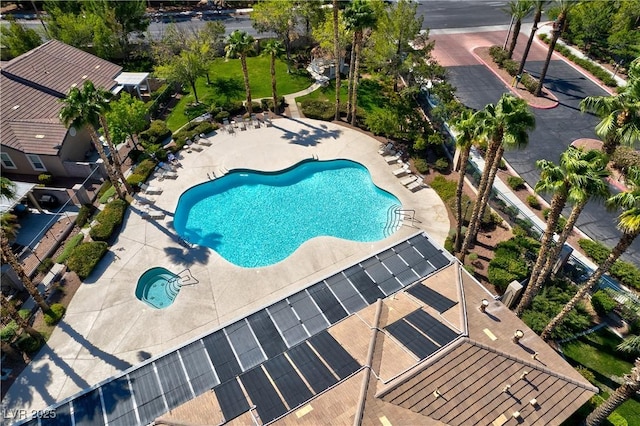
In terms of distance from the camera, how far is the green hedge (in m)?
34.8

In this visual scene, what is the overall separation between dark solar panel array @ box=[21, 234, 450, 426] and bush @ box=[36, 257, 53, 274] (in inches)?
600

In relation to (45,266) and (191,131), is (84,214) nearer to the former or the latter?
(45,266)

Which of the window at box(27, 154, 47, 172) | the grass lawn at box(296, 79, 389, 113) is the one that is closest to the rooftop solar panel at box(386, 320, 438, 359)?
the grass lawn at box(296, 79, 389, 113)

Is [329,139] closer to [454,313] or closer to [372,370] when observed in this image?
[454,313]

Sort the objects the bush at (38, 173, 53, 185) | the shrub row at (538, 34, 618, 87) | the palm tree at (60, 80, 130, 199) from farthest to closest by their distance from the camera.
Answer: the shrub row at (538, 34, 618, 87) → the bush at (38, 173, 53, 185) → the palm tree at (60, 80, 130, 199)

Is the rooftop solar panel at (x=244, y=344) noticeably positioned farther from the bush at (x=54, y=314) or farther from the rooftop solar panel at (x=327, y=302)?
the bush at (x=54, y=314)

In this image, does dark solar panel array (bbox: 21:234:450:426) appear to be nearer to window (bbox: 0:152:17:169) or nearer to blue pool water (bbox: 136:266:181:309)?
blue pool water (bbox: 136:266:181:309)

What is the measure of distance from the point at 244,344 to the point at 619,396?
67.3ft

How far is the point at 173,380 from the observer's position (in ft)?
73.6

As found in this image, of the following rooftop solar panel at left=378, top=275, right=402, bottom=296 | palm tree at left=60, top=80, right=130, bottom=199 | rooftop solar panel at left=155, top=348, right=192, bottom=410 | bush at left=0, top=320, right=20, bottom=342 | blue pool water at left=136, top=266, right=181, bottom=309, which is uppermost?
palm tree at left=60, top=80, right=130, bottom=199

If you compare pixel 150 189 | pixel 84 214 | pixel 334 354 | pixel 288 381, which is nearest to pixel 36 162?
pixel 84 214

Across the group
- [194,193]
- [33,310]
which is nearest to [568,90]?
[194,193]

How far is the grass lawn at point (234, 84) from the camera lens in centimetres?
5297

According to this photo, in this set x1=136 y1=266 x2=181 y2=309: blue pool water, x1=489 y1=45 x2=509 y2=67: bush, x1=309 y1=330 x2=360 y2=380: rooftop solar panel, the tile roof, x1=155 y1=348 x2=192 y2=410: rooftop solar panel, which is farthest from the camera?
x1=489 y1=45 x2=509 y2=67: bush
